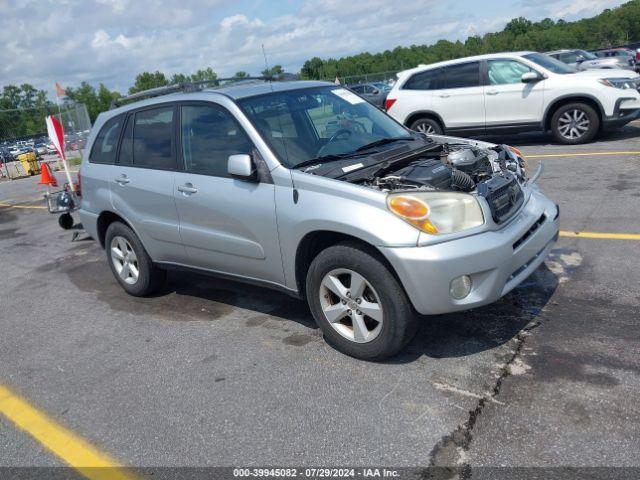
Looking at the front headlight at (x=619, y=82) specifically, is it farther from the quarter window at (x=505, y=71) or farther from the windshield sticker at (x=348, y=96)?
the windshield sticker at (x=348, y=96)

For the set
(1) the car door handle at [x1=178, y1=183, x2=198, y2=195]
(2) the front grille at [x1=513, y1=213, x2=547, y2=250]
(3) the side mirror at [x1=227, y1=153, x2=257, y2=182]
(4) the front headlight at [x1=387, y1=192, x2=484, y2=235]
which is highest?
(3) the side mirror at [x1=227, y1=153, x2=257, y2=182]

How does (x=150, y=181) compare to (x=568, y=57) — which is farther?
(x=568, y=57)

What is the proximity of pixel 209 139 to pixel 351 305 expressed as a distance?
181cm

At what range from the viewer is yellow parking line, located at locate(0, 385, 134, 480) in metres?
3.05

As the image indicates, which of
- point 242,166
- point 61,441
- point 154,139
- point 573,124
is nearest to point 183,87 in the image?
point 154,139

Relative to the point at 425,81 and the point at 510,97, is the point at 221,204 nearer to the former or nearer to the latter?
the point at 510,97

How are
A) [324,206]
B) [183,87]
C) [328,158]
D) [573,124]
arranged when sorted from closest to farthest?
[324,206] < [328,158] < [183,87] < [573,124]

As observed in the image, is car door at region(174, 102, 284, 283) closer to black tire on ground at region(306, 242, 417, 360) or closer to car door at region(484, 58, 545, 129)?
black tire on ground at region(306, 242, 417, 360)

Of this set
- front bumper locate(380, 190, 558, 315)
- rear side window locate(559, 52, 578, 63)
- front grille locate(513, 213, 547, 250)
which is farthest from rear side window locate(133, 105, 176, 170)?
rear side window locate(559, 52, 578, 63)

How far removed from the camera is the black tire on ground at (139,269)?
5.30 meters

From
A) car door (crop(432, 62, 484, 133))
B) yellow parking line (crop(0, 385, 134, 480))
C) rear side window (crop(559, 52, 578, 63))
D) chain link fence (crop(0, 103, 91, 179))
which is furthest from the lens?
chain link fence (crop(0, 103, 91, 179))

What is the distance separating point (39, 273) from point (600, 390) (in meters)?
6.37

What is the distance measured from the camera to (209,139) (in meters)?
4.54

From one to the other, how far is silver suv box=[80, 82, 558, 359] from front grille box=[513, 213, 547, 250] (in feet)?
0.05
